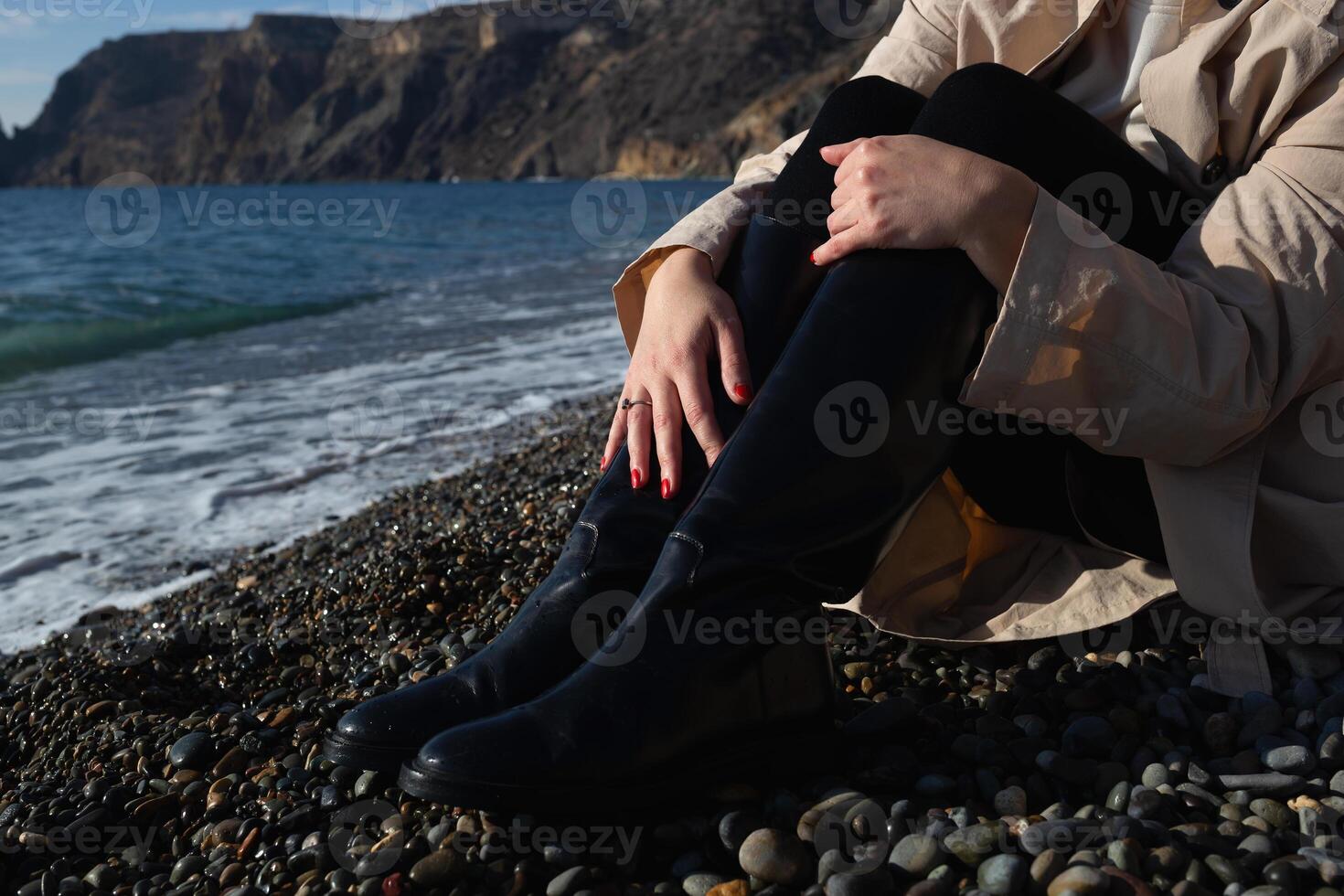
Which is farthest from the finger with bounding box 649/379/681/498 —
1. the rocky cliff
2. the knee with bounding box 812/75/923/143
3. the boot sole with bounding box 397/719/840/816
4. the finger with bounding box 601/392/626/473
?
the rocky cliff

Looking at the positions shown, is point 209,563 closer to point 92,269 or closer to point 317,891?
point 317,891

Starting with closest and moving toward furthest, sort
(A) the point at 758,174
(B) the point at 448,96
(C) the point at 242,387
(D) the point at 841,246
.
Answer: (D) the point at 841,246 < (A) the point at 758,174 < (C) the point at 242,387 < (B) the point at 448,96

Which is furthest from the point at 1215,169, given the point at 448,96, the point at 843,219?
Result: the point at 448,96

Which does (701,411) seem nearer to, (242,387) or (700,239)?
(700,239)

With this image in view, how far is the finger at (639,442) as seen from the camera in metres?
1.54

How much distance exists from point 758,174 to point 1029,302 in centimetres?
71

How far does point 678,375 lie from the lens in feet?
5.04

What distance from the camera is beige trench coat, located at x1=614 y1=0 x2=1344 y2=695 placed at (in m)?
1.33

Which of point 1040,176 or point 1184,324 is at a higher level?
Answer: point 1040,176

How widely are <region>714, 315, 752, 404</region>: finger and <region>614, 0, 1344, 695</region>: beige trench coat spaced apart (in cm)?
21

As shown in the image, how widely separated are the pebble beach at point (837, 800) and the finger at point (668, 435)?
423 mm

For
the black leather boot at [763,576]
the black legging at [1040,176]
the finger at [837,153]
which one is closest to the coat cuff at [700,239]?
the black legging at [1040,176]

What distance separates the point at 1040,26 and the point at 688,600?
1.24 meters

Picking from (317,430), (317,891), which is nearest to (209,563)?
(317,430)
